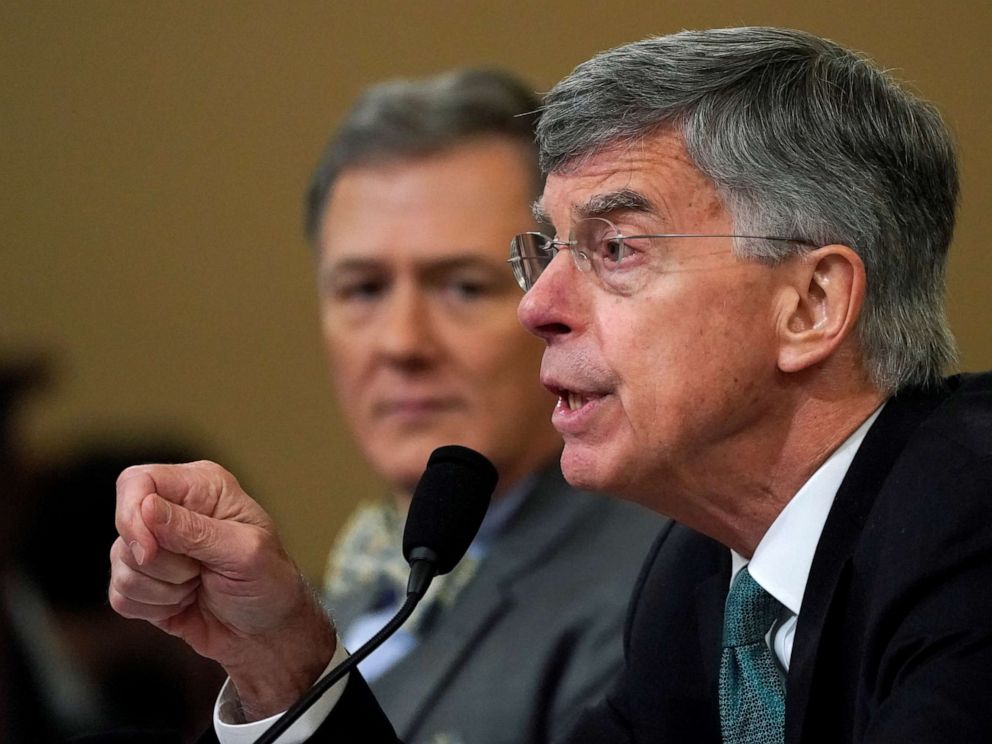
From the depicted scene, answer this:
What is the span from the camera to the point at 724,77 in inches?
57.0

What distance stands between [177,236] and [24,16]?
78 centimetres

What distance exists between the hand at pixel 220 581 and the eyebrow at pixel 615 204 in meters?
0.44

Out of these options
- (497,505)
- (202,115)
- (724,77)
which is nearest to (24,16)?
(202,115)

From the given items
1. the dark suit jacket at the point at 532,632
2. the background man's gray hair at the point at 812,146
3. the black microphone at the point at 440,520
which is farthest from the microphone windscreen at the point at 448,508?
the dark suit jacket at the point at 532,632

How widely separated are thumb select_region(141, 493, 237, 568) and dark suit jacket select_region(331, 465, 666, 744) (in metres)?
0.71

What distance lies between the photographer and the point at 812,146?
1.43 metres

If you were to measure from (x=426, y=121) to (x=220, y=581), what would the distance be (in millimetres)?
1306

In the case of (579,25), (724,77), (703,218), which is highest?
→ (579,25)

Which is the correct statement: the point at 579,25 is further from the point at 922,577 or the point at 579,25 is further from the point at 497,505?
the point at 922,577

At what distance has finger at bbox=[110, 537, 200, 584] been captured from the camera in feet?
4.61

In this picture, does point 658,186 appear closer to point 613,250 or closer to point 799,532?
point 613,250

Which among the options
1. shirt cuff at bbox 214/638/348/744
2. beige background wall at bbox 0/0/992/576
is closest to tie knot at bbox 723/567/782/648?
shirt cuff at bbox 214/638/348/744

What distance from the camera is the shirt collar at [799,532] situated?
56.3 inches

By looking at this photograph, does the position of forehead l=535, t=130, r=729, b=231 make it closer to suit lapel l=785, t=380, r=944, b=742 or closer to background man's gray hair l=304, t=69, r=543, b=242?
suit lapel l=785, t=380, r=944, b=742
